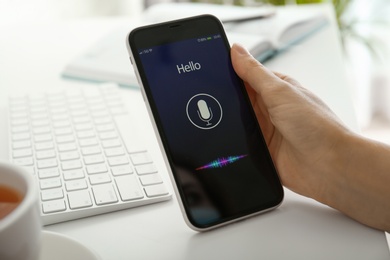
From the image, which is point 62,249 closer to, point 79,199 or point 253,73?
point 79,199

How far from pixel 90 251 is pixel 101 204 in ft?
0.44

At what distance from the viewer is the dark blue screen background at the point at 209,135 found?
0.68m

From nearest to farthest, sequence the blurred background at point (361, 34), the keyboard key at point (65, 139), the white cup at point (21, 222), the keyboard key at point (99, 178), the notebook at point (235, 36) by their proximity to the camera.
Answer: the white cup at point (21, 222)
the keyboard key at point (99, 178)
the keyboard key at point (65, 139)
the notebook at point (235, 36)
the blurred background at point (361, 34)

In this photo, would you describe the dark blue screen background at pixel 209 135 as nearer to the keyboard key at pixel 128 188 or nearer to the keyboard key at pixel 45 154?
the keyboard key at pixel 128 188

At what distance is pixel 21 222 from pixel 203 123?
0.92ft

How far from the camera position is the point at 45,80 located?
1089 millimetres

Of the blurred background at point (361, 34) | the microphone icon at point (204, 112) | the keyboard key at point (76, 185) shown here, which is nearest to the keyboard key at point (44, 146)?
the keyboard key at point (76, 185)

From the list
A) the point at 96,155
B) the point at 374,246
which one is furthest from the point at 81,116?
the point at 374,246

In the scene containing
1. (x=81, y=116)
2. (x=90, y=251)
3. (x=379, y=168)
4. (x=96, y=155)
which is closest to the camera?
(x=90, y=251)

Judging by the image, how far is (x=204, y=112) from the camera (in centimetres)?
72

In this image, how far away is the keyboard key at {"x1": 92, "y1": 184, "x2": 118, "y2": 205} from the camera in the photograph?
699mm

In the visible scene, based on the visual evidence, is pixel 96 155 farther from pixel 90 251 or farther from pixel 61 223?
pixel 90 251

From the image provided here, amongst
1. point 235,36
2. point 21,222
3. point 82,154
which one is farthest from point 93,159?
point 235,36

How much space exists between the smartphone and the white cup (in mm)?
189
